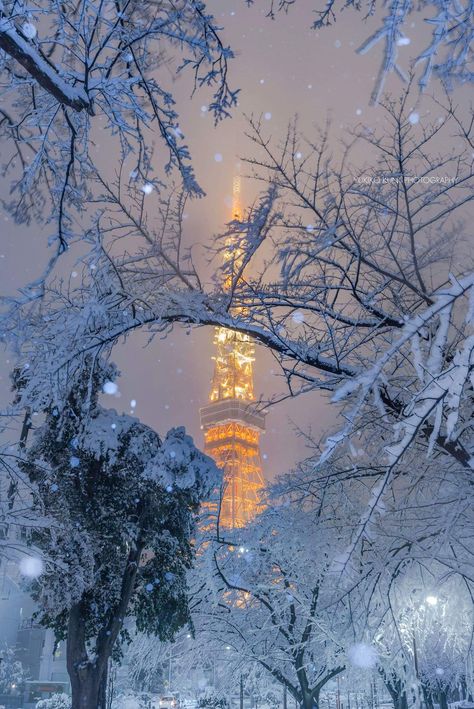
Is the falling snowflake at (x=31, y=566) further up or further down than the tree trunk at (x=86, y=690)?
further up

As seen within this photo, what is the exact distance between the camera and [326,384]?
5875mm

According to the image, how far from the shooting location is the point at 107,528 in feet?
43.5

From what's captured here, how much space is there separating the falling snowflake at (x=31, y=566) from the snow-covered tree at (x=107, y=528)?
6.6 inches

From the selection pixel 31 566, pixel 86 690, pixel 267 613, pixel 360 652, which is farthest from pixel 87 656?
pixel 360 652

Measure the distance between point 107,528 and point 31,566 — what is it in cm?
195

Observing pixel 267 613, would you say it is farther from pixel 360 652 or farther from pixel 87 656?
pixel 360 652

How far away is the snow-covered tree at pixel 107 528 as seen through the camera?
12.3m

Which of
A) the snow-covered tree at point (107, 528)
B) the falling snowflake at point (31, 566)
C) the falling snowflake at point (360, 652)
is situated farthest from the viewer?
the snow-covered tree at point (107, 528)

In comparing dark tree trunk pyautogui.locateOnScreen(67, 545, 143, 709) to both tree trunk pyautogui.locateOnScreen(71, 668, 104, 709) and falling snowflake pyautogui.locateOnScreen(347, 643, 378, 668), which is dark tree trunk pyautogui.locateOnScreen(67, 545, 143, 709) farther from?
falling snowflake pyautogui.locateOnScreen(347, 643, 378, 668)

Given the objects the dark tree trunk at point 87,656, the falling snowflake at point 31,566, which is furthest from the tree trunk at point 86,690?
the falling snowflake at point 31,566

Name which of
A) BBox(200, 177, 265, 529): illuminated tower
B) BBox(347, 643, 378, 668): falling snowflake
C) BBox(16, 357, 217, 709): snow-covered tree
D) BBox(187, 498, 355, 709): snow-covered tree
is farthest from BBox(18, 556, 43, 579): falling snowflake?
BBox(200, 177, 265, 529): illuminated tower

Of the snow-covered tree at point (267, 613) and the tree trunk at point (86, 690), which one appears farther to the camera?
the snow-covered tree at point (267, 613)

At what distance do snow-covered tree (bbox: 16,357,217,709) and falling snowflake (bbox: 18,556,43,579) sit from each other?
0.55 feet

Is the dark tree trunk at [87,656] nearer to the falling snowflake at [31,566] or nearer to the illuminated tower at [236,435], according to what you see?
the falling snowflake at [31,566]
